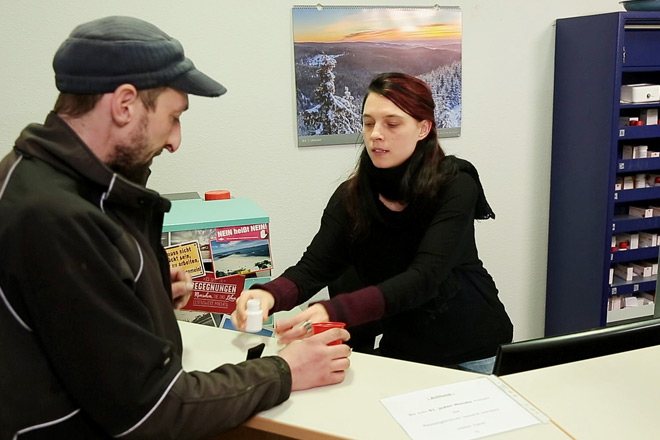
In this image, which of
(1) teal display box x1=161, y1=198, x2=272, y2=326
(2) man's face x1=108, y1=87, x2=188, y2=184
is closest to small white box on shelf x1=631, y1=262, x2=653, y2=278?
(1) teal display box x1=161, y1=198, x2=272, y2=326

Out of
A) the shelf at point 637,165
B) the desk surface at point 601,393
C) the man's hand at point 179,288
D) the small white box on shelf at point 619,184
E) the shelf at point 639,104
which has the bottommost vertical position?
the desk surface at point 601,393

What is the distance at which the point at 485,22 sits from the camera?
9.43 feet

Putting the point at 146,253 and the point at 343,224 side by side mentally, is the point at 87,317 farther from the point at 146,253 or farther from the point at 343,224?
the point at 343,224

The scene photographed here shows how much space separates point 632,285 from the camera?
294cm

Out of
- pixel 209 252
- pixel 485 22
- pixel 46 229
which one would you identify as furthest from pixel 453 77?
pixel 46 229

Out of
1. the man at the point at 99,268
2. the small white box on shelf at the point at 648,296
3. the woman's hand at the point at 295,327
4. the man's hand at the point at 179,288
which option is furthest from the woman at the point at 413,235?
the small white box on shelf at the point at 648,296

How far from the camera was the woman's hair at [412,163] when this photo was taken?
1.72 m

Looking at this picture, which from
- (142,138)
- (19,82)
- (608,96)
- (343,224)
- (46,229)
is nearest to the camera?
(46,229)

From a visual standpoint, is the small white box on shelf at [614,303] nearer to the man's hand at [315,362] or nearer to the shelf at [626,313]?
the shelf at [626,313]

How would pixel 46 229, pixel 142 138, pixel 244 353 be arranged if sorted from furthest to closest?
pixel 244 353
pixel 142 138
pixel 46 229

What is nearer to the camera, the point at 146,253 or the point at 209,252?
the point at 146,253

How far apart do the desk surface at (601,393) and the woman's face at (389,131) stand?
78 centimetres

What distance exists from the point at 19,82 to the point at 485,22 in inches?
82.9

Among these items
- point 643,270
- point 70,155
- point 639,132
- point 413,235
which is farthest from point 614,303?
point 70,155
